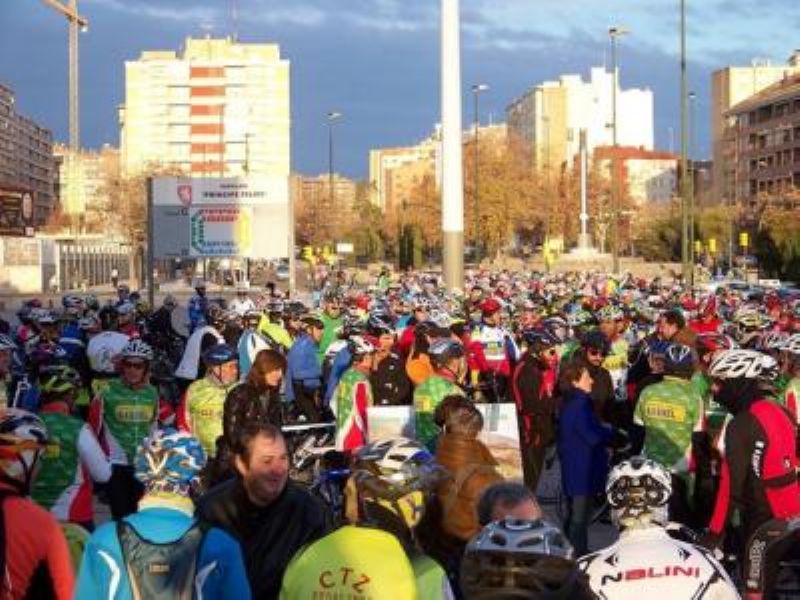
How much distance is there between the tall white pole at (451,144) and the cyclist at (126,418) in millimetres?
33029

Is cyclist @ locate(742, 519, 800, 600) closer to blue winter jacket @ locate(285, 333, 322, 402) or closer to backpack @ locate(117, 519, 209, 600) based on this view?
backpack @ locate(117, 519, 209, 600)

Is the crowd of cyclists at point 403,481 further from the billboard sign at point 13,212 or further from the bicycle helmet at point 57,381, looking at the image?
the billboard sign at point 13,212

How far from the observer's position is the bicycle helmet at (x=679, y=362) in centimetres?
991

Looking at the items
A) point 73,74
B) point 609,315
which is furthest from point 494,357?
point 73,74

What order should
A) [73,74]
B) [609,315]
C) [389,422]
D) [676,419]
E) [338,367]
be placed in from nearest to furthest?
[676,419] < [389,422] < [338,367] < [609,315] < [73,74]

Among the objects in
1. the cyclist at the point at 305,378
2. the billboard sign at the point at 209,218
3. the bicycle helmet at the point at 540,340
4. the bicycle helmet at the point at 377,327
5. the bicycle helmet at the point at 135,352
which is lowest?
the cyclist at the point at 305,378

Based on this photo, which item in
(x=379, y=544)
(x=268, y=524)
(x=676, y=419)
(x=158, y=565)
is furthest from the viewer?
(x=676, y=419)

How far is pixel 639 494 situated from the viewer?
5.10 metres

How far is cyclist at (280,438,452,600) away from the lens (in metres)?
4.42

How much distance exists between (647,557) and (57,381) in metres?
4.72

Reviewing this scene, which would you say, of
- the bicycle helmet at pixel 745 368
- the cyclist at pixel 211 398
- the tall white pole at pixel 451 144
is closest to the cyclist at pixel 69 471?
the cyclist at pixel 211 398

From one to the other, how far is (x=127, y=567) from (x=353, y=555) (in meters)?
0.81

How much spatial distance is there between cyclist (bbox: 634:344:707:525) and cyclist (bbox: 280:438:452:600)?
202 inches

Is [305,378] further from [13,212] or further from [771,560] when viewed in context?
[13,212]
